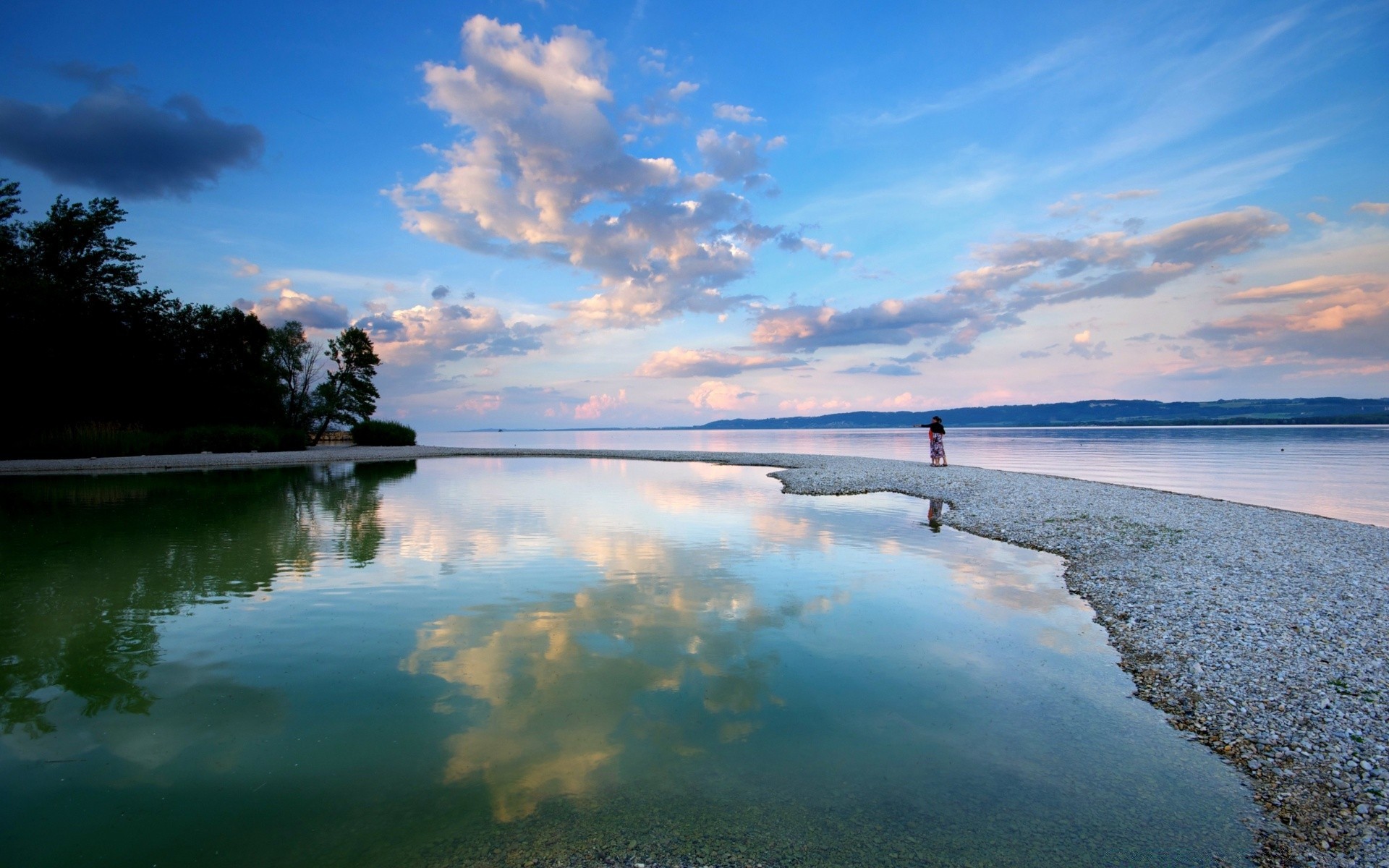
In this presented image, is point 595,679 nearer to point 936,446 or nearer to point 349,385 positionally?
point 936,446

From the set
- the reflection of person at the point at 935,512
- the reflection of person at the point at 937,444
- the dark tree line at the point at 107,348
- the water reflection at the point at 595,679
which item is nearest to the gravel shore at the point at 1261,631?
the reflection of person at the point at 935,512

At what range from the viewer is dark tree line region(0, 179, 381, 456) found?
127 ft

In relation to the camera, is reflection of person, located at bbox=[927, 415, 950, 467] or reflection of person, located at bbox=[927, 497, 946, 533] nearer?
reflection of person, located at bbox=[927, 497, 946, 533]

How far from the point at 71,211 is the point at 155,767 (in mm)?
60991

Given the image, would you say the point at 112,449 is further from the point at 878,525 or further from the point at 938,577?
the point at 938,577

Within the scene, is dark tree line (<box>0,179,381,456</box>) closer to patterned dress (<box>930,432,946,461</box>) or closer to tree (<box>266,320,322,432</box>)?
tree (<box>266,320,322,432</box>)

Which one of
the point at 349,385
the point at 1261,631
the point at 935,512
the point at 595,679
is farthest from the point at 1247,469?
the point at 349,385

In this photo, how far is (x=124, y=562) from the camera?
13102 millimetres

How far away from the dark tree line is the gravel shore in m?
51.4

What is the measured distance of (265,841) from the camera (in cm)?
445

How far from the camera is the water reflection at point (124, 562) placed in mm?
7262

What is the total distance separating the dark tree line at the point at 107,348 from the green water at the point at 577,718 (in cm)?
3628

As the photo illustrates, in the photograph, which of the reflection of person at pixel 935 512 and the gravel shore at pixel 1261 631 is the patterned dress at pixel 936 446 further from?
the gravel shore at pixel 1261 631

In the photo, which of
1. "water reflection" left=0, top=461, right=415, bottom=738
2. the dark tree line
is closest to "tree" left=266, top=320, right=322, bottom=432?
the dark tree line
